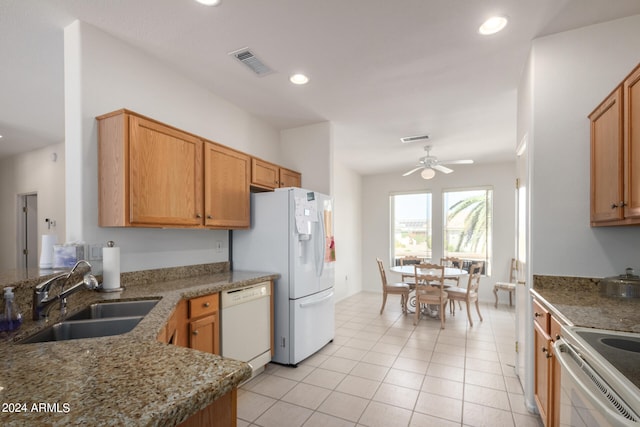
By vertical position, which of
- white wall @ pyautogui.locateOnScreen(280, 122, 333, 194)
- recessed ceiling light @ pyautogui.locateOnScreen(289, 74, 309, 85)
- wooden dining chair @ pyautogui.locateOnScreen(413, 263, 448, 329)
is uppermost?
recessed ceiling light @ pyautogui.locateOnScreen(289, 74, 309, 85)

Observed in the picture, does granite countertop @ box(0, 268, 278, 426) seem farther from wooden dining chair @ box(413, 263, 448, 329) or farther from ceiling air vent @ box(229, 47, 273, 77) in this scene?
wooden dining chair @ box(413, 263, 448, 329)

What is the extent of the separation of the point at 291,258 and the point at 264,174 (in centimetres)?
100

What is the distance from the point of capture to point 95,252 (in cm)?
217

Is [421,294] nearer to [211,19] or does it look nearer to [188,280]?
→ [188,280]

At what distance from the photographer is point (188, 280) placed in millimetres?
2695

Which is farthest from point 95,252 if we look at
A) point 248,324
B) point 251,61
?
point 251,61

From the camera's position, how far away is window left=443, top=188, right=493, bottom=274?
20.4 ft

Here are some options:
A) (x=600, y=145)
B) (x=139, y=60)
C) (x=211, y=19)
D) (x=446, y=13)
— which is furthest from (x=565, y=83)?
(x=139, y=60)

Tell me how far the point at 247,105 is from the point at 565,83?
283cm

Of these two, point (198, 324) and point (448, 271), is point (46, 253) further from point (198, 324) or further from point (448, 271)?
point (448, 271)

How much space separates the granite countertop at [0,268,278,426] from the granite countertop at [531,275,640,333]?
1580 mm

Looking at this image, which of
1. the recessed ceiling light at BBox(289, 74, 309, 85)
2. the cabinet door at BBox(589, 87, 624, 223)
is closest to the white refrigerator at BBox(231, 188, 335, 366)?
the recessed ceiling light at BBox(289, 74, 309, 85)

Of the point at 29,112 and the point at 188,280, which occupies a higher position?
the point at 29,112

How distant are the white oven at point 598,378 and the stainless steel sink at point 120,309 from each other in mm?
2136
